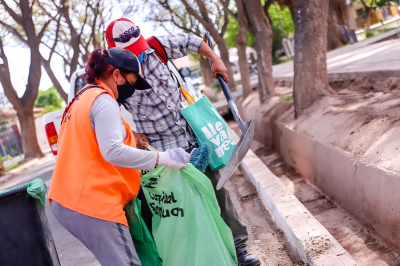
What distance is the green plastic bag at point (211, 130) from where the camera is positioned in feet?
10.6

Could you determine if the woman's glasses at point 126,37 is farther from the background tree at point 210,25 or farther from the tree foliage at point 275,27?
the tree foliage at point 275,27

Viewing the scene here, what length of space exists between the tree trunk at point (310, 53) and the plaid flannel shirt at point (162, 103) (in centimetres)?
406

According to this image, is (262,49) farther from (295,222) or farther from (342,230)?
(295,222)

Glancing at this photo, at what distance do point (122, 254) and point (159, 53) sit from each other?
1.53 m

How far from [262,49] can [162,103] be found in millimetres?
8661

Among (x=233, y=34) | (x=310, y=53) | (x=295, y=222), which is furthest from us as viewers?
(x=233, y=34)

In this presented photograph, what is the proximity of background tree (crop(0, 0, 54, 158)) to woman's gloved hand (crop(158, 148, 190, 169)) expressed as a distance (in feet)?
52.4

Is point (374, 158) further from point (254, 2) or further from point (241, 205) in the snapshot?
point (254, 2)

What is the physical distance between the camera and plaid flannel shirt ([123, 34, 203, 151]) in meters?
3.23

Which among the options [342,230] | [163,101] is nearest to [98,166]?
[163,101]

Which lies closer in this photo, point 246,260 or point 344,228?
point 246,260

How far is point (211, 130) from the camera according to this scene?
327 cm

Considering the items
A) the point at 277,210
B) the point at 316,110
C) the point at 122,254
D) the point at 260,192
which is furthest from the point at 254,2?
the point at 122,254

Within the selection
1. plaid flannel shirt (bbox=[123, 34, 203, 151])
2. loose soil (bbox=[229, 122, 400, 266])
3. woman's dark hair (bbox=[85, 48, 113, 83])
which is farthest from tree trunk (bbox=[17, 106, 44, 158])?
woman's dark hair (bbox=[85, 48, 113, 83])
